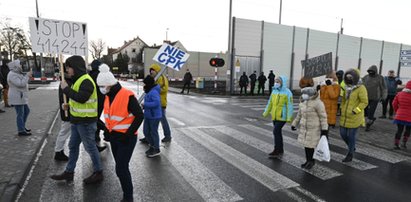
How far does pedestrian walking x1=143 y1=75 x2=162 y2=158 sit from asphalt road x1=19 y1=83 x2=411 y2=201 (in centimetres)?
25

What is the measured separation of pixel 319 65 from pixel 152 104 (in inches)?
206

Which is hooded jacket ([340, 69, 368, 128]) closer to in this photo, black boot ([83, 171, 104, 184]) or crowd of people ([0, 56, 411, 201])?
crowd of people ([0, 56, 411, 201])

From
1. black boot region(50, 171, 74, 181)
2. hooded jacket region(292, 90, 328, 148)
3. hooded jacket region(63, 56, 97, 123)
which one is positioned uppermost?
hooded jacket region(63, 56, 97, 123)

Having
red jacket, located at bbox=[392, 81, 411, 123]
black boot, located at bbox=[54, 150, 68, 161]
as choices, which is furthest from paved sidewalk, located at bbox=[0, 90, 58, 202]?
red jacket, located at bbox=[392, 81, 411, 123]

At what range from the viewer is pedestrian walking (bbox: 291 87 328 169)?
15.7 feet

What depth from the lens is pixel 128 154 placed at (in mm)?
3352

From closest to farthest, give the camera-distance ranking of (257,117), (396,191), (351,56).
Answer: (396,191) → (257,117) → (351,56)

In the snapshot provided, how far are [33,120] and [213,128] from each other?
222 inches

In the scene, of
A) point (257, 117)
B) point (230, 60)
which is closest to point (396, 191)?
point (257, 117)

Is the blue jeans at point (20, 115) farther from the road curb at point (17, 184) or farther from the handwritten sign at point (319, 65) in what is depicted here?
the handwritten sign at point (319, 65)

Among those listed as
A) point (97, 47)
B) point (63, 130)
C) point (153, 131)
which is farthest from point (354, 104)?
point (97, 47)

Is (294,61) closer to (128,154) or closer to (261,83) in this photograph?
(261,83)

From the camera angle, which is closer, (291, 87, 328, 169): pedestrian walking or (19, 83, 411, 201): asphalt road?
(19, 83, 411, 201): asphalt road

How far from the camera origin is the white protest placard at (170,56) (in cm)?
650
